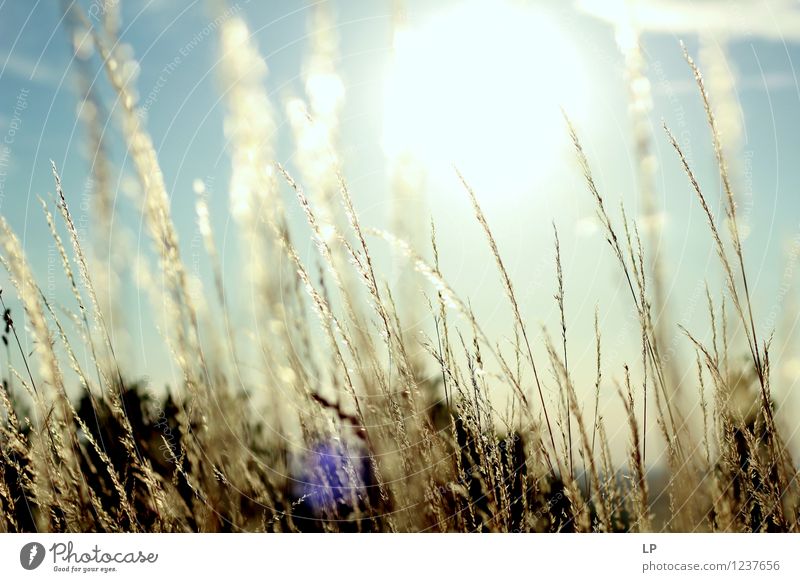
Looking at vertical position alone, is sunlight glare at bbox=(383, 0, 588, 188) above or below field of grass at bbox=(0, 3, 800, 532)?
above

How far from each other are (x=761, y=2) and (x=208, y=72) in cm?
170

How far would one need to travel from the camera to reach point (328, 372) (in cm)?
171

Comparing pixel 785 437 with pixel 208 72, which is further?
pixel 208 72

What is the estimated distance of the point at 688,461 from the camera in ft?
5.13

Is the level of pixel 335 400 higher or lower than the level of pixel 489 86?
lower

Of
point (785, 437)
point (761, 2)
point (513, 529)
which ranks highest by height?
point (761, 2)

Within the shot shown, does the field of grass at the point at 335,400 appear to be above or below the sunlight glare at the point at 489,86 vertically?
below

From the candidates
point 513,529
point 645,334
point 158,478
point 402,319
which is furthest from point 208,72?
point 513,529
